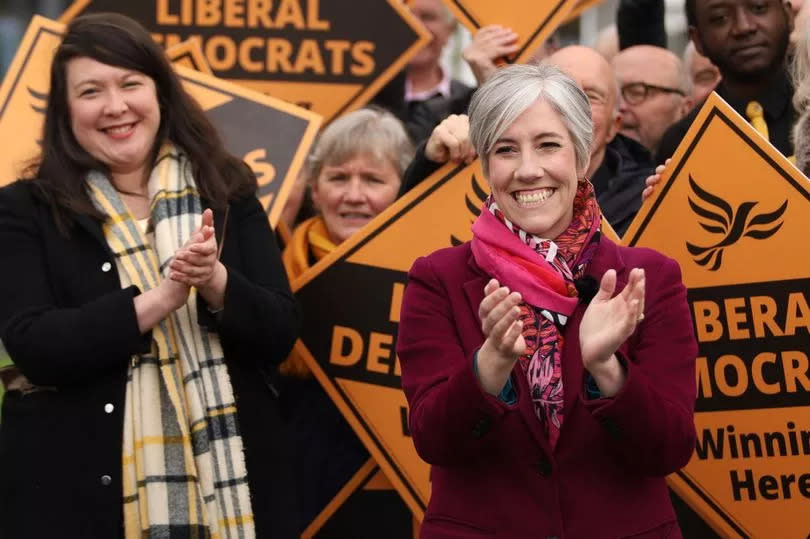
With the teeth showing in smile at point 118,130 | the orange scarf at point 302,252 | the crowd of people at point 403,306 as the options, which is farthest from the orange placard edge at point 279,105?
the teeth showing in smile at point 118,130

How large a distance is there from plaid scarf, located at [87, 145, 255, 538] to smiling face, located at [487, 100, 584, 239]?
4.16 feet

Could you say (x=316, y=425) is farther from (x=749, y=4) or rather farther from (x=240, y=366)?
(x=749, y=4)

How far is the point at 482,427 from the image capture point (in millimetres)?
3326

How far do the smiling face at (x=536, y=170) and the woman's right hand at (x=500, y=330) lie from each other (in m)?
0.37

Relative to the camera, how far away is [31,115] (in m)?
5.68

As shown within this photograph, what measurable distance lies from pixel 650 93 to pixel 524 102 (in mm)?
2787

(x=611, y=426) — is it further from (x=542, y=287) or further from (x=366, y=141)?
(x=366, y=141)

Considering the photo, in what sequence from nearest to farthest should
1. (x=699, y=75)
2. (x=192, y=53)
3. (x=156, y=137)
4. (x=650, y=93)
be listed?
(x=156, y=137)
(x=192, y=53)
(x=650, y=93)
(x=699, y=75)

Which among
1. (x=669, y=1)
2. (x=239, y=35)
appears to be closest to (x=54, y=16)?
(x=669, y=1)

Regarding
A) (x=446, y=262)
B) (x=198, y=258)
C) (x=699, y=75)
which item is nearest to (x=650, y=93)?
(x=699, y=75)

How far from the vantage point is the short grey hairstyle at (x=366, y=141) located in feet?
18.4

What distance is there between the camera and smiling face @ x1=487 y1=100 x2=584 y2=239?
3.57m

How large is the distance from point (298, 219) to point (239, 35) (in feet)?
2.53

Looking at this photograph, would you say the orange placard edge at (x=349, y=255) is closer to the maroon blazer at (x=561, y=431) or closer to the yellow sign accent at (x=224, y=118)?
the yellow sign accent at (x=224, y=118)
